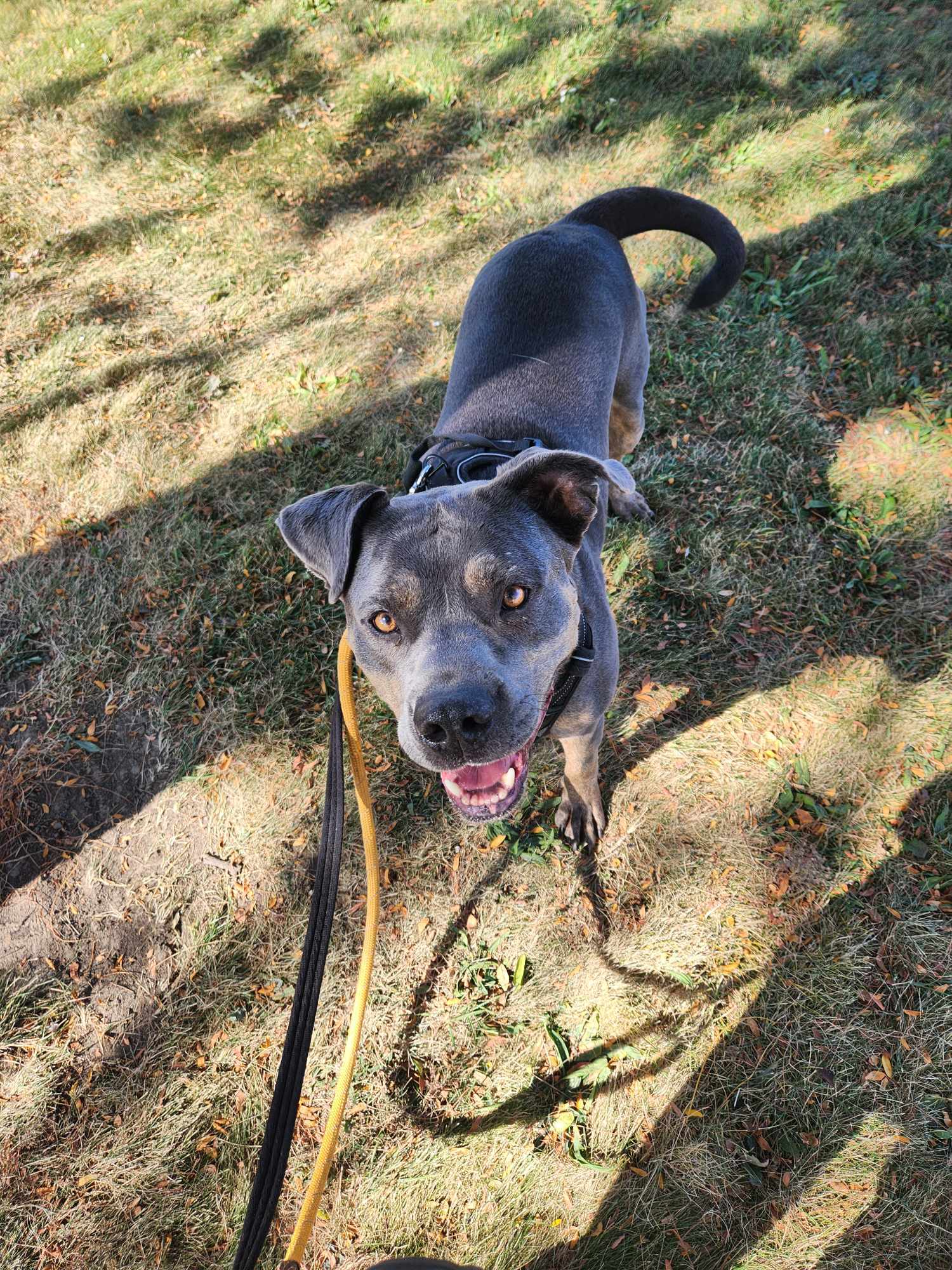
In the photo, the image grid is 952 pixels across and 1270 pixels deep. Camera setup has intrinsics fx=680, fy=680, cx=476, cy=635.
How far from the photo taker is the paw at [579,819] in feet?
12.9

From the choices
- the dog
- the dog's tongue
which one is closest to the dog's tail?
the dog

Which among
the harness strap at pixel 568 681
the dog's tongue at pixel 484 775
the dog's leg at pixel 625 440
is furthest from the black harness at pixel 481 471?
the dog's leg at pixel 625 440

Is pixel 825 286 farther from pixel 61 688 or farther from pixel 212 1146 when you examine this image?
pixel 212 1146

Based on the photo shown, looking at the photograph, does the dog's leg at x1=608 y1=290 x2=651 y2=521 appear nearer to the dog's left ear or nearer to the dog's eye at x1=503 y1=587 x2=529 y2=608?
the dog's left ear

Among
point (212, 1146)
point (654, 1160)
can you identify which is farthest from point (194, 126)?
point (654, 1160)

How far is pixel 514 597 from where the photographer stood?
2648 millimetres

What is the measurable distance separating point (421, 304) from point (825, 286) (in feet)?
11.9

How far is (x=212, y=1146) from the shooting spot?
11.3ft

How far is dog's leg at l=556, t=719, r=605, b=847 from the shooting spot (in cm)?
364

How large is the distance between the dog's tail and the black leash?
3985 mm

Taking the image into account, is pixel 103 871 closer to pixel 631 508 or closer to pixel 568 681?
pixel 568 681

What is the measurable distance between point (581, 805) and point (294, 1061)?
208cm

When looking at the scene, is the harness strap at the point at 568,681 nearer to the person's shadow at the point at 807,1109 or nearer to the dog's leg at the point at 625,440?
the person's shadow at the point at 807,1109

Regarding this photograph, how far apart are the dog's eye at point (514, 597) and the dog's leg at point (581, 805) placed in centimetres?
121
